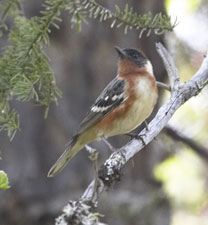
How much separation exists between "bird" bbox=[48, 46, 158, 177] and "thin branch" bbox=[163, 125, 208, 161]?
20.4 inches

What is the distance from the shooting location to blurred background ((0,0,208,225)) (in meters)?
3.95

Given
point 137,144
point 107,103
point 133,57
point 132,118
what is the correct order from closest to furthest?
point 137,144
point 132,118
point 107,103
point 133,57

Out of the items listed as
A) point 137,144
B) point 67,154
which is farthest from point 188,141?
point 137,144

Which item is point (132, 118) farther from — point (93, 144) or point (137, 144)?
point (93, 144)

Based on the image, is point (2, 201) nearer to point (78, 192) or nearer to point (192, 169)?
point (78, 192)

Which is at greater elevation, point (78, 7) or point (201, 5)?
point (201, 5)

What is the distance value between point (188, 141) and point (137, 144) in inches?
58.5

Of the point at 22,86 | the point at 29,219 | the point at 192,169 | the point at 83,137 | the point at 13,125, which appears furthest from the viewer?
the point at 192,169

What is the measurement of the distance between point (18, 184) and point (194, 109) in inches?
75.2

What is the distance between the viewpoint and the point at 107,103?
3254 millimetres

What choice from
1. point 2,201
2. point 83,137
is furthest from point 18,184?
point 83,137

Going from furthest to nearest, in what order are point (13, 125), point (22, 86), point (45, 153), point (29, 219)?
point (45, 153) → point (29, 219) → point (22, 86) → point (13, 125)

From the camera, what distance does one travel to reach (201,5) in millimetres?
3887

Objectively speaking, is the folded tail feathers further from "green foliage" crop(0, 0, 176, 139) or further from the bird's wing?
"green foliage" crop(0, 0, 176, 139)
